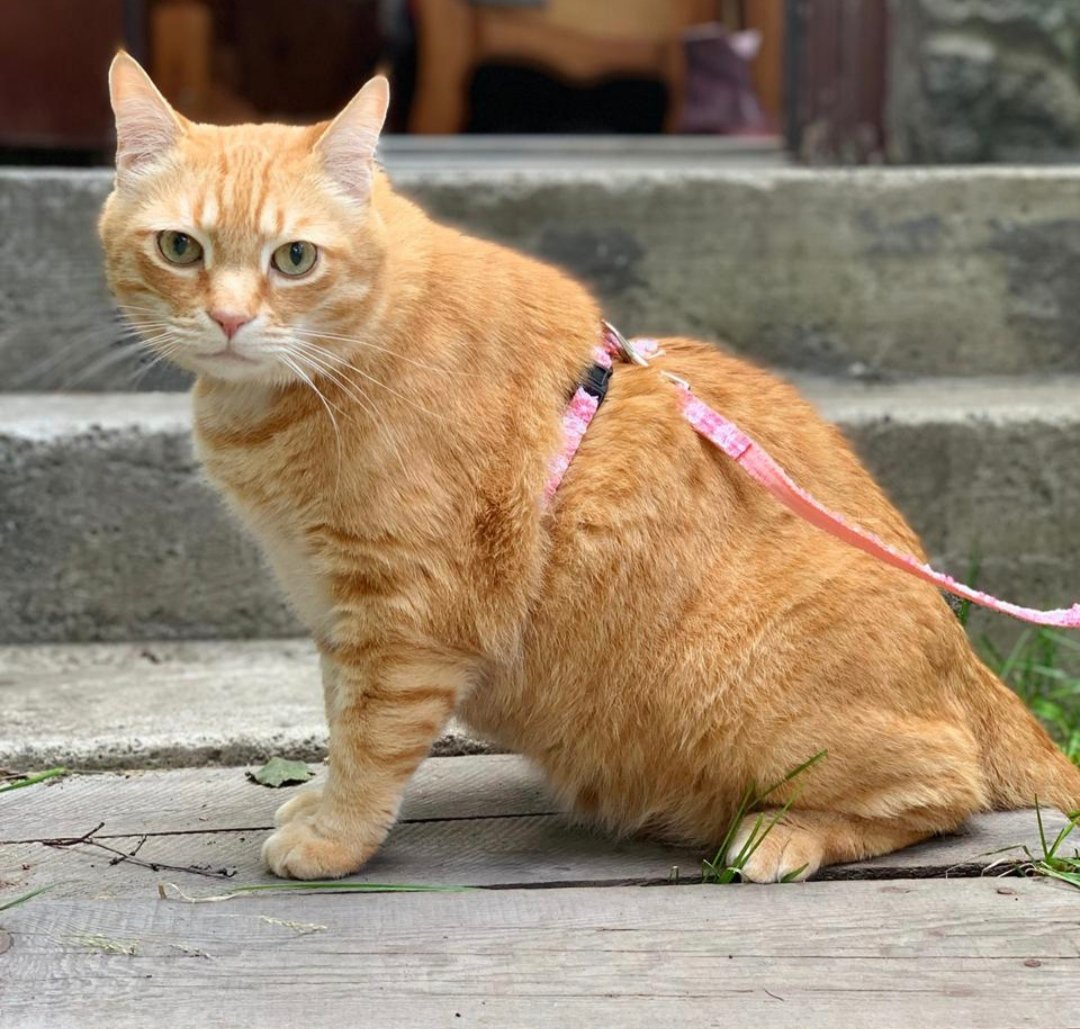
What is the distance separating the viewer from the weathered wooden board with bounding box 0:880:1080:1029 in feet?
5.45

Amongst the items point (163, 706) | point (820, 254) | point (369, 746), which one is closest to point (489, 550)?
point (369, 746)

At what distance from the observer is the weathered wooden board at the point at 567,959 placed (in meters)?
1.66

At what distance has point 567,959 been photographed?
1.78m

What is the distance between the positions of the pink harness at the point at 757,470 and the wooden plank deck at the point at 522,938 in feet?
1.27

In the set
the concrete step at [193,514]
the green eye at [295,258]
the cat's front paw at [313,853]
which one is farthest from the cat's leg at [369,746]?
the concrete step at [193,514]

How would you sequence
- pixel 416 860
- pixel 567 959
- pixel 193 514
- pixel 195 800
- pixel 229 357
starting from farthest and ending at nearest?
pixel 193 514
pixel 195 800
pixel 416 860
pixel 229 357
pixel 567 959

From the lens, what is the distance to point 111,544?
317 centimetres

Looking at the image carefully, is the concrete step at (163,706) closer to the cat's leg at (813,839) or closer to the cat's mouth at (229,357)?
the cat's leg at (813,839)

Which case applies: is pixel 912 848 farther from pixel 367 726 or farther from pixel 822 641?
pixel 367 726

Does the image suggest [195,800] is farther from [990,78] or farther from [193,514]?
[990,78]

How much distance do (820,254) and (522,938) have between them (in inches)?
93.4

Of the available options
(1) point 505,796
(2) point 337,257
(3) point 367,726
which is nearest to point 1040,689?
(1) point 505,796

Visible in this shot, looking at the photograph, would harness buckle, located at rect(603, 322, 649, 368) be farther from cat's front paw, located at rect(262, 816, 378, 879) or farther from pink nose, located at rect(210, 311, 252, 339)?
cat's front paw, located at rect(262, 816, 378, 879)

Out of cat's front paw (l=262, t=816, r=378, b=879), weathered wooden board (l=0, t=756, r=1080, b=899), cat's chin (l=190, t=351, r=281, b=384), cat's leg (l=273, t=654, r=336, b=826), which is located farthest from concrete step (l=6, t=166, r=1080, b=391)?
cat's front paw (l=262, t=816, r=378, b=879)
